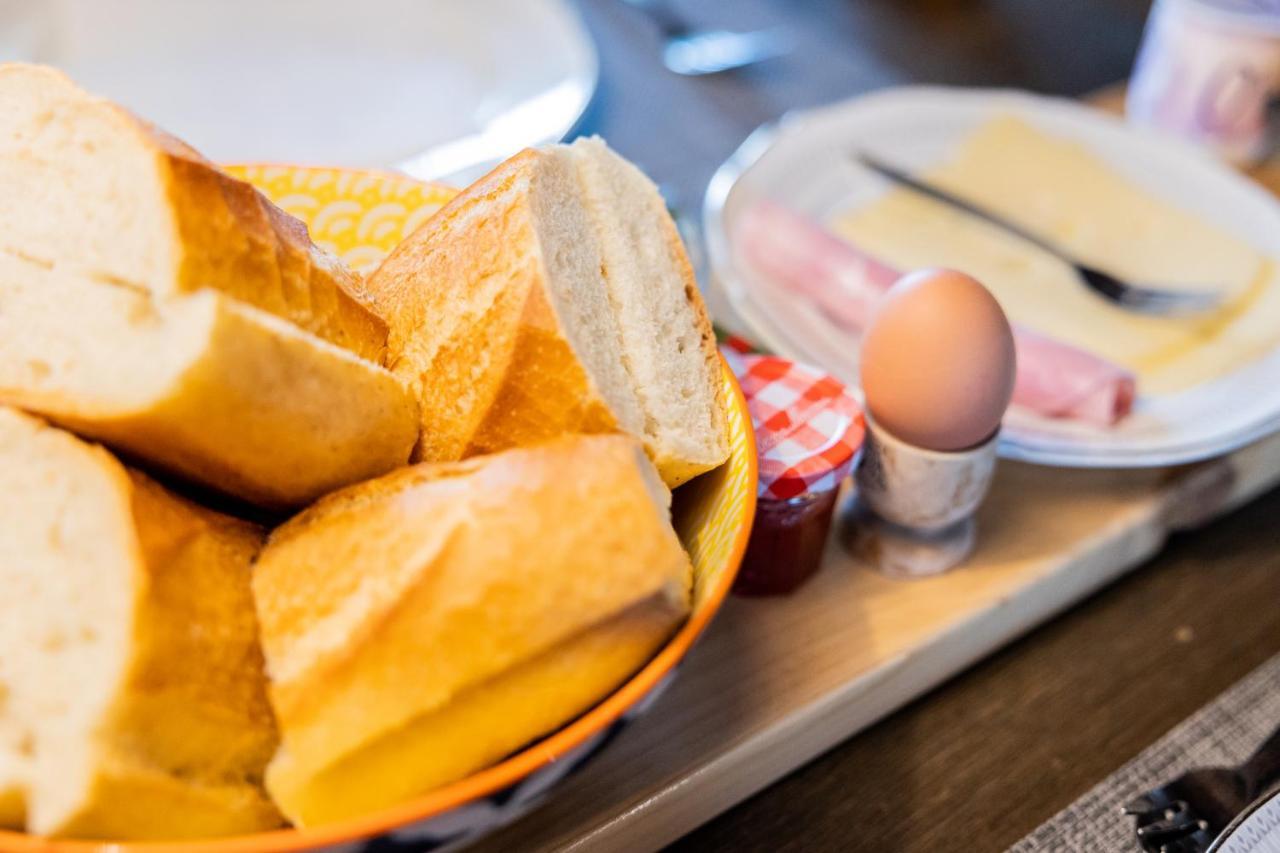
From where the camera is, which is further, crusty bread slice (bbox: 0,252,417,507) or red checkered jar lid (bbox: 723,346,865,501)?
red checkered jar lid (bbox: 723,346,865,501)

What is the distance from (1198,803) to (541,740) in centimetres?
39

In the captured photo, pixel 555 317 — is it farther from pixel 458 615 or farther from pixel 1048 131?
pixel 1048 131

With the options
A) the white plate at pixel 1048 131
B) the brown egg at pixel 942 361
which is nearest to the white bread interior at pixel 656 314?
the brown egg at pixel 942 361

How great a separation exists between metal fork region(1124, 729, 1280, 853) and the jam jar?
24 centimetres

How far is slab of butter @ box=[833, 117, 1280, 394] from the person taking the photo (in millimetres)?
887

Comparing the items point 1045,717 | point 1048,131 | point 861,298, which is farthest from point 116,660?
point 1048,131

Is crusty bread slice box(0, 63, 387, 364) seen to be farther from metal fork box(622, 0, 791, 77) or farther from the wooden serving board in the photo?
metal fork box(622, 0, 791, 77)

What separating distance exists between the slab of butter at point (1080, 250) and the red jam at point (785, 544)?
0.37 meters

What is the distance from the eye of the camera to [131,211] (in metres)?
0.45

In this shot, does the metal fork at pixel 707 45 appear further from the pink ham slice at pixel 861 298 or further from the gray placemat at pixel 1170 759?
the gray placemat at pixel 1170 759

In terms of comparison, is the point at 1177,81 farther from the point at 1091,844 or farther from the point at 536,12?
the point at 1091,844

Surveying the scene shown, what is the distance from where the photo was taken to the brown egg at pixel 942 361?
59 centimetres

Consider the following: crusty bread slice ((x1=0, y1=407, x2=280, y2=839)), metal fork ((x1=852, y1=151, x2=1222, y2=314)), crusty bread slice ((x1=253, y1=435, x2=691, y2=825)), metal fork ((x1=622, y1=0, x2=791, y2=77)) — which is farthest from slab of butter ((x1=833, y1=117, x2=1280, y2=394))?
crusty bread slice ((x1=0, y1=407, x2=280, y2=839))

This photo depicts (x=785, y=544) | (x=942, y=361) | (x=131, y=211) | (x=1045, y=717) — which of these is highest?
(x=131, y=211)
